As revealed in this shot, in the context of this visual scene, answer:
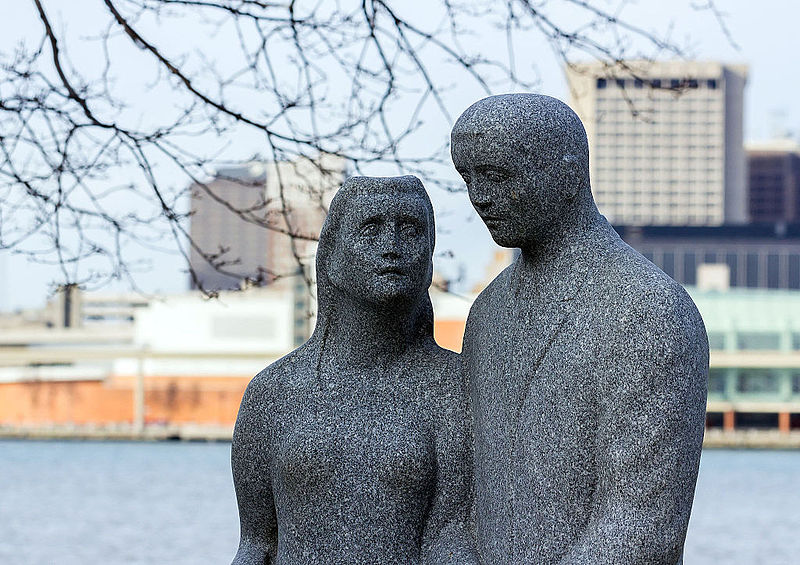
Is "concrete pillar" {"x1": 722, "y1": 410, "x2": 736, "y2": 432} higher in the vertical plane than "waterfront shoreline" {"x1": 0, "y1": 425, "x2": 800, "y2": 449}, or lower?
higher

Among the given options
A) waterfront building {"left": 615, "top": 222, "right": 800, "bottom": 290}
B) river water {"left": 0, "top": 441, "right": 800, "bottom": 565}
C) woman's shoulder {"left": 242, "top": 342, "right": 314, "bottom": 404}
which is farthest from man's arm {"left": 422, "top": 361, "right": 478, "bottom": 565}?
waterfront building {"left": 615, "top": 222, "right": 800, "bottom": 290}

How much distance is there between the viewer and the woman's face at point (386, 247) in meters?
3.99

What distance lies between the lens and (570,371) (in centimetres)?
361

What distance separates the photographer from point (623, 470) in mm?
3469

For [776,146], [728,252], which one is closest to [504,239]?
[728,252]

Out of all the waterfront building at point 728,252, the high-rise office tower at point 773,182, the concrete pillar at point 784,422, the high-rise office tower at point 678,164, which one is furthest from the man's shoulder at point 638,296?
the high-rise office tower at point 773,182

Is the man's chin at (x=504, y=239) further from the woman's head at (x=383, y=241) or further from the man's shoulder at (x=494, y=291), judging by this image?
the woman's head at (x=383, y=241)

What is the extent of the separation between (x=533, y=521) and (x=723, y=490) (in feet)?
102

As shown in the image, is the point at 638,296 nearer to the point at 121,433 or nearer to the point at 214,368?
the point at 121,433

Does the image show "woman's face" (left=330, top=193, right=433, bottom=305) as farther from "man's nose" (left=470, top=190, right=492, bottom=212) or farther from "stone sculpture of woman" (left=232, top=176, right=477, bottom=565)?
"man's nose" (left=470, top=190, right=492, bottom=212)

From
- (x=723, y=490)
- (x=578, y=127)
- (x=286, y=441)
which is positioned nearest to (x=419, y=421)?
(x=286, y=441)

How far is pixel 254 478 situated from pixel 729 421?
49.6m

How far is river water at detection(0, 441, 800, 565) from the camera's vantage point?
20.6 m

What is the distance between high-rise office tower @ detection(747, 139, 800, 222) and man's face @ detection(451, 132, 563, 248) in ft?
348
